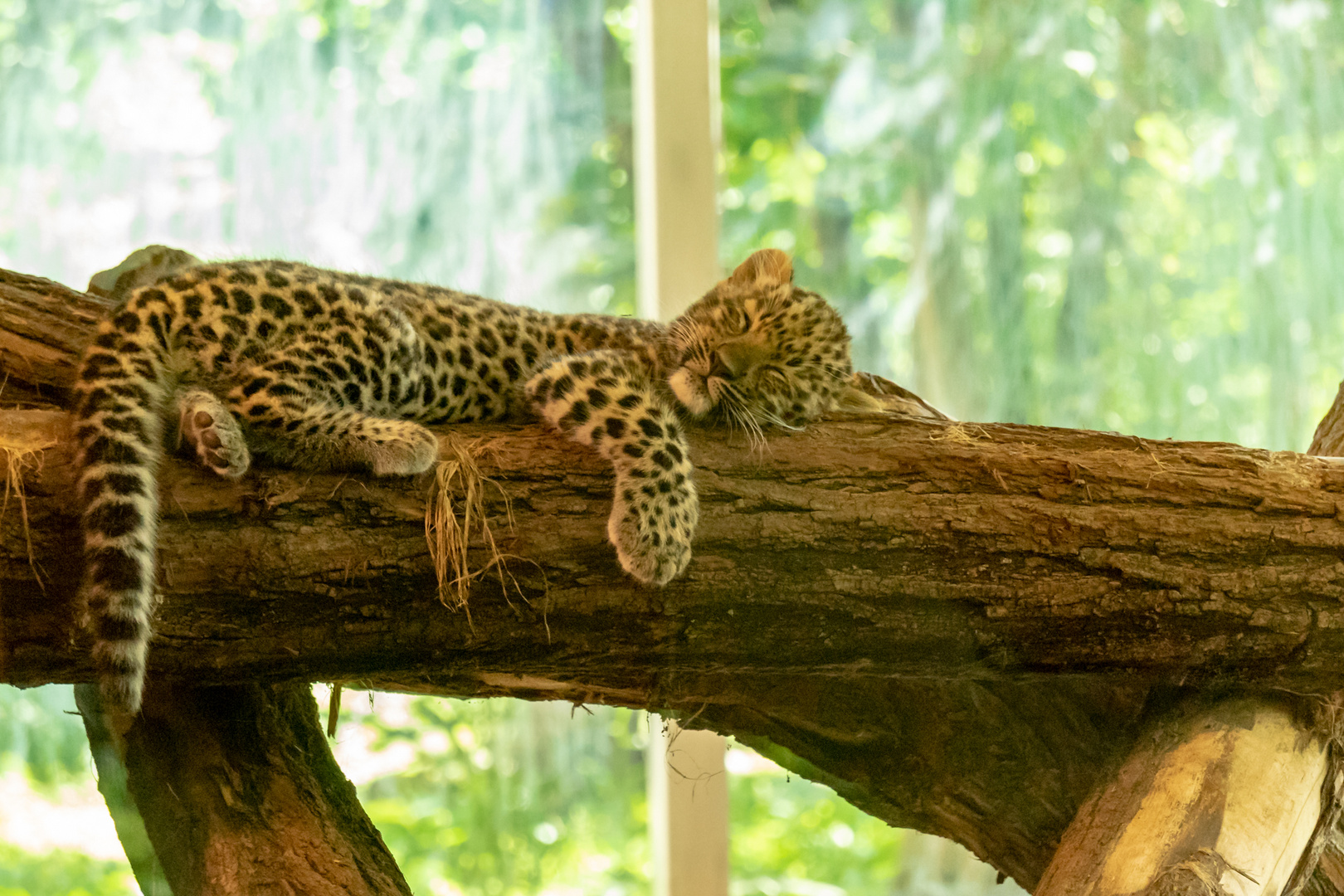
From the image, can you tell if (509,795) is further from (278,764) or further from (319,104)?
(319,104)

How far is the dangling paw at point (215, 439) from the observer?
264 centimetres

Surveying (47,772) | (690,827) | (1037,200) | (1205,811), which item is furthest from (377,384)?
(1037,200)

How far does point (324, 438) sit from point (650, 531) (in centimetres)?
94

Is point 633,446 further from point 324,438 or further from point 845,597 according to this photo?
point 324,438

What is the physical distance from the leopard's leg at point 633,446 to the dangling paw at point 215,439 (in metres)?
0.91

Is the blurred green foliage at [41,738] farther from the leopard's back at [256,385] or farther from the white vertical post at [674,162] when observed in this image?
the white vertical post at [674,162]

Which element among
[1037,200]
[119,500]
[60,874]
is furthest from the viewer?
[1037,200]

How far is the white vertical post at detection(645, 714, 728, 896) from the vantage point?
527 centimetres

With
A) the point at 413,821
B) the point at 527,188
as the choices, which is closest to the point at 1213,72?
the point at 527,188

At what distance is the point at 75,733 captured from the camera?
399 centimetres

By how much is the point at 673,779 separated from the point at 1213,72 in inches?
207

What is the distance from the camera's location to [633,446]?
298cm

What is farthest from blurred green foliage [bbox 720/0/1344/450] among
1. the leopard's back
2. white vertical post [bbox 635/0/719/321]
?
the leopard's back

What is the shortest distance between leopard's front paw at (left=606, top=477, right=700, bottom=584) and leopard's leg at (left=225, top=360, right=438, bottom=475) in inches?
21.6
